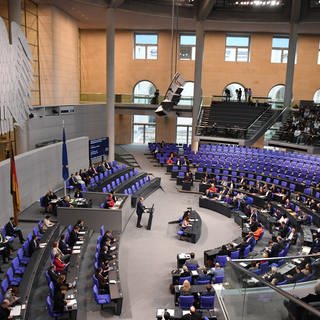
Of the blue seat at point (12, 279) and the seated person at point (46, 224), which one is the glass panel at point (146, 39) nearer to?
the seated person at point (46, 224)

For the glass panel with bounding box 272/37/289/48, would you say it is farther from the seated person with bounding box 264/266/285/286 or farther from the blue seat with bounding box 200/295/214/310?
the seated person with bounding box 264/266/285/286

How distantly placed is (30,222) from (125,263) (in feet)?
15.8

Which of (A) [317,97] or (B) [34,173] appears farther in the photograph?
(A) [317,97]

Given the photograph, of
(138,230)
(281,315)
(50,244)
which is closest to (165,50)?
(138,230)

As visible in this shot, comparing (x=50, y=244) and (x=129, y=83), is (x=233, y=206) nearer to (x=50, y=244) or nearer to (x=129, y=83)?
(x=50, y=244)

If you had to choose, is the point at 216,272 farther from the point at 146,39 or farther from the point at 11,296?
the point at 146,39

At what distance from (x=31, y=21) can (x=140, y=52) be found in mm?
13309

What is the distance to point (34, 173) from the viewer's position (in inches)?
702

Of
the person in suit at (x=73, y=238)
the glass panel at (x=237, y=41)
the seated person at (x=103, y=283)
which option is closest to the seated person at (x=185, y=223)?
the person in suit at (x=73, y=238)

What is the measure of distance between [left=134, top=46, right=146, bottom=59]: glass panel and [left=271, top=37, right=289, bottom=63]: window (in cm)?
1180

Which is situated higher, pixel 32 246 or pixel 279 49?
pixel 279 49

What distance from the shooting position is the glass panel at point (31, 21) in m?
22.9

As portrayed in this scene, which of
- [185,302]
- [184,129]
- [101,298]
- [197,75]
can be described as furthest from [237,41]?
[101,298]

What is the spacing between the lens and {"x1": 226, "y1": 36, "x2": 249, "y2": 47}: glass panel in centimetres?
3422
